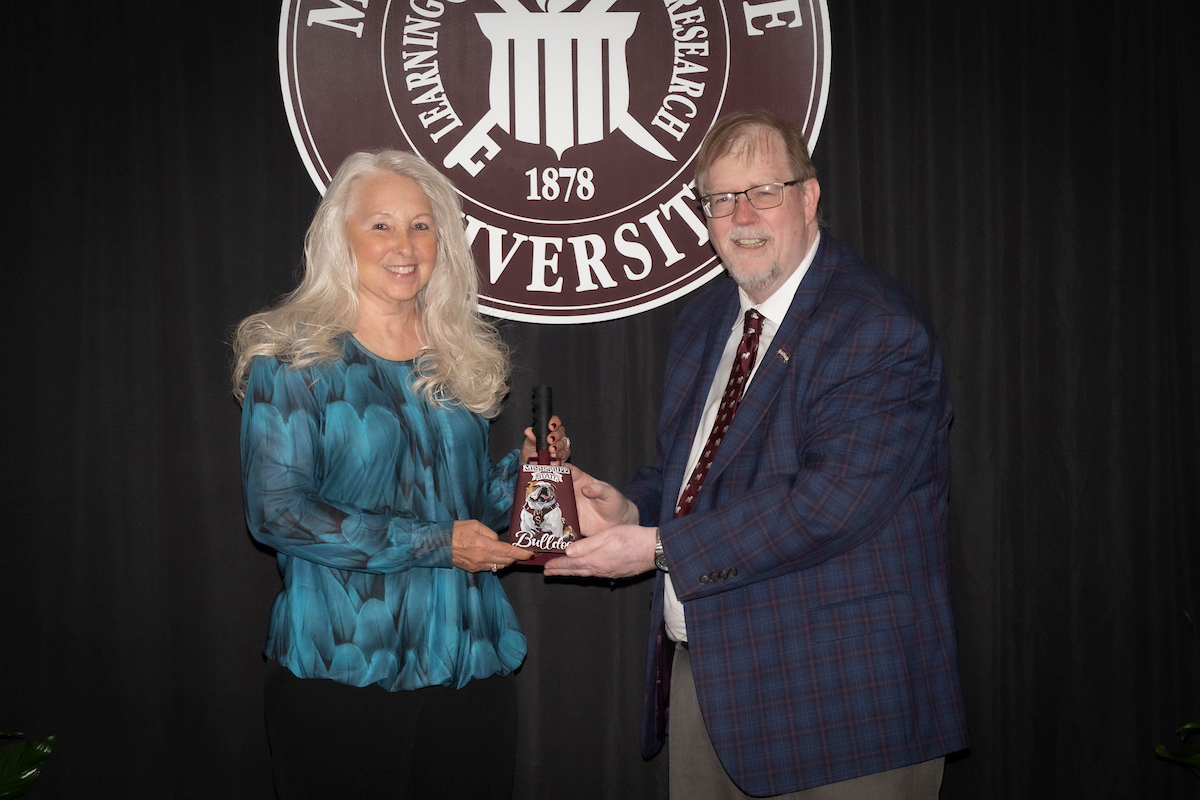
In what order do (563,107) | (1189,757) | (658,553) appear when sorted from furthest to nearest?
(563,107)
(1189,757)
(658,553)

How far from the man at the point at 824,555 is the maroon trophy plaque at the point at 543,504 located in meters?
0.05

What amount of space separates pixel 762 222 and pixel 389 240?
0.77 m

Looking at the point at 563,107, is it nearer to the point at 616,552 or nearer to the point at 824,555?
the point at 616,552

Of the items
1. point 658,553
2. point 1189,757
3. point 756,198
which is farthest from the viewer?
point 1189,757

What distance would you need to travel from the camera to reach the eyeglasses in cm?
190

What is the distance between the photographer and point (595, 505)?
2031 mm

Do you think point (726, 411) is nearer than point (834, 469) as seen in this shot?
No

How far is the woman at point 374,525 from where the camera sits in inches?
67.5

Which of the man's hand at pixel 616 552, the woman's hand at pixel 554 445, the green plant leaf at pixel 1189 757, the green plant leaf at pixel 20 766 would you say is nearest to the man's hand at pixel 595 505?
the woman's hand at pixel 554 445

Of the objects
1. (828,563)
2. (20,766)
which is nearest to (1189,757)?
(828,563)

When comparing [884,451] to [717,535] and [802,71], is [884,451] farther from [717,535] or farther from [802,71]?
[802,71]

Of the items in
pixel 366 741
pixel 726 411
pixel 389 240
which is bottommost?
pixel 366 741

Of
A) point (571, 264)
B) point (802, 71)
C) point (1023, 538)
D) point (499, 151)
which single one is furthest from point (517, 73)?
point (1023, 538)

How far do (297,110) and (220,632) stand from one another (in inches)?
56.5
